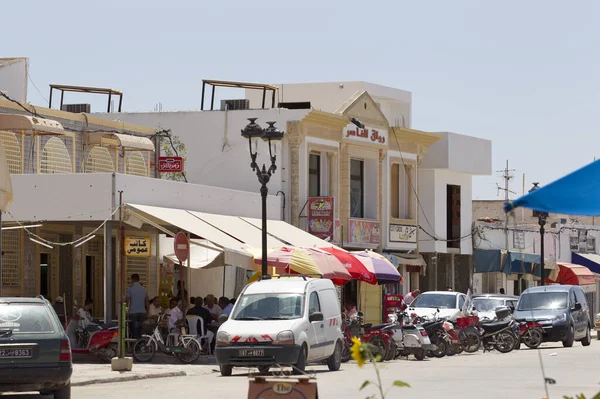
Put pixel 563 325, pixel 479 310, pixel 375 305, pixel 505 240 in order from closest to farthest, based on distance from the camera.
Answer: pixel 563 325
pixel 479 310
pixel 375 305
pixel 505 240

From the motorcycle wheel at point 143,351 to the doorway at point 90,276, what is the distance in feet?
30.6

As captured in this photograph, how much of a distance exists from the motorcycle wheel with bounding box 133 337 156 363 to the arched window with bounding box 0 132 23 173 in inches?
327

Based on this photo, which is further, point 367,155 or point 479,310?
point 367,155

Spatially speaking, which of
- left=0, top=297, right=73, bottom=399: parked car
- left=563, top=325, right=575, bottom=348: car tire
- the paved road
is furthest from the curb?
left=563, top=325, right=575, bottom=348: car tire

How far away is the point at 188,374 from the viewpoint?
2580cm

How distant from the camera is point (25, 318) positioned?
1792cm

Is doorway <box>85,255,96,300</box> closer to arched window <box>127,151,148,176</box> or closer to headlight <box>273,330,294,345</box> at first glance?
arched window <box>127,151,148,176</box>

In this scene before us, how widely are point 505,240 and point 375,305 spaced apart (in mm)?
15996

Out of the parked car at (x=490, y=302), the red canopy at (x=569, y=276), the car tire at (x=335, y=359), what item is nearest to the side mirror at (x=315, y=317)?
the car tire at (x=335, y=359)

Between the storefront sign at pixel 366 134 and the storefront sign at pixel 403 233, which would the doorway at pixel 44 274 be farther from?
the storefront sign at pixel 403 233


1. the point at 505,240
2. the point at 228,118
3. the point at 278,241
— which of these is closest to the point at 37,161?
the point at 278,241

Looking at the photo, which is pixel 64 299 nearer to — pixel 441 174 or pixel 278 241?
pixel 278 241

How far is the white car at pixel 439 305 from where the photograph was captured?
3775cm

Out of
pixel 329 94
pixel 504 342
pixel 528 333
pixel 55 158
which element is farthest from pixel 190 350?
pixel 329 94
